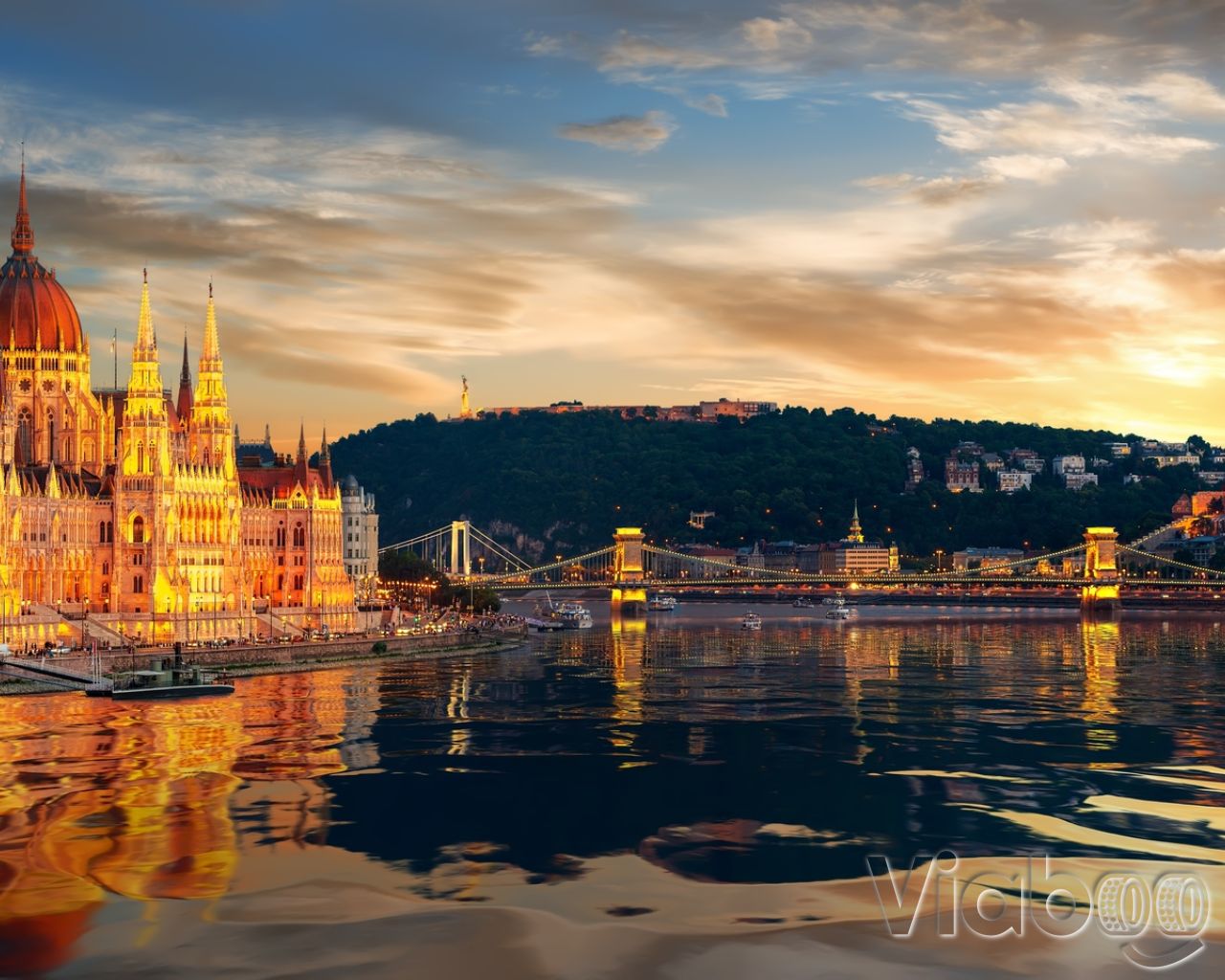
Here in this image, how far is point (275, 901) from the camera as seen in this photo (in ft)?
116

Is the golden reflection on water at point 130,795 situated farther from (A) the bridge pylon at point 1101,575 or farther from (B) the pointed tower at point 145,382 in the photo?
(A) the bridge pylon at point 1101,575

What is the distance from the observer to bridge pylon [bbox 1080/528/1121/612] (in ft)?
581

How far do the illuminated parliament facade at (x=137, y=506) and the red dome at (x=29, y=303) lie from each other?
9cm

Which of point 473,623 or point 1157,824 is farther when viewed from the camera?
point 473,623

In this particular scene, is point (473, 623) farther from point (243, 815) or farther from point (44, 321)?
point (243, 815)

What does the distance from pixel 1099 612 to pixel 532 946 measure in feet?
498

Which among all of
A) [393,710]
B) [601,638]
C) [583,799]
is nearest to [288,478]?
[601,638]

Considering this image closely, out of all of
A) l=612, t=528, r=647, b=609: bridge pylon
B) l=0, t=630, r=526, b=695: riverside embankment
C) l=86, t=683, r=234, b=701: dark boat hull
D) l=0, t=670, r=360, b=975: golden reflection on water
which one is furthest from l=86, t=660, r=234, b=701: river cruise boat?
l=612, t=528, r=647, b=609: bridge pylon

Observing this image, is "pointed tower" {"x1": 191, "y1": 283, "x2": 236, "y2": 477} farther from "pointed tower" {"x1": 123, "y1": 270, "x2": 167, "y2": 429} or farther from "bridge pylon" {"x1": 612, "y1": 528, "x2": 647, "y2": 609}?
"bridge pylon" {"x1": 612, "y1": 528, "x2": 647, "y2": 609}

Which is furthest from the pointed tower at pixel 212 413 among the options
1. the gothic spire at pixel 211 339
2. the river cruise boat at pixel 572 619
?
the river cruise boat at pixel 572 619

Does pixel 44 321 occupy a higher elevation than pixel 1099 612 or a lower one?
higher

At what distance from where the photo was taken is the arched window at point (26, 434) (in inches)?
4122

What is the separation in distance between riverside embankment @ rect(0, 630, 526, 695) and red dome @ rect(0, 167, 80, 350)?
26.6m

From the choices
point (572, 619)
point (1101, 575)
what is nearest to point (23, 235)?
point (572, 619)
